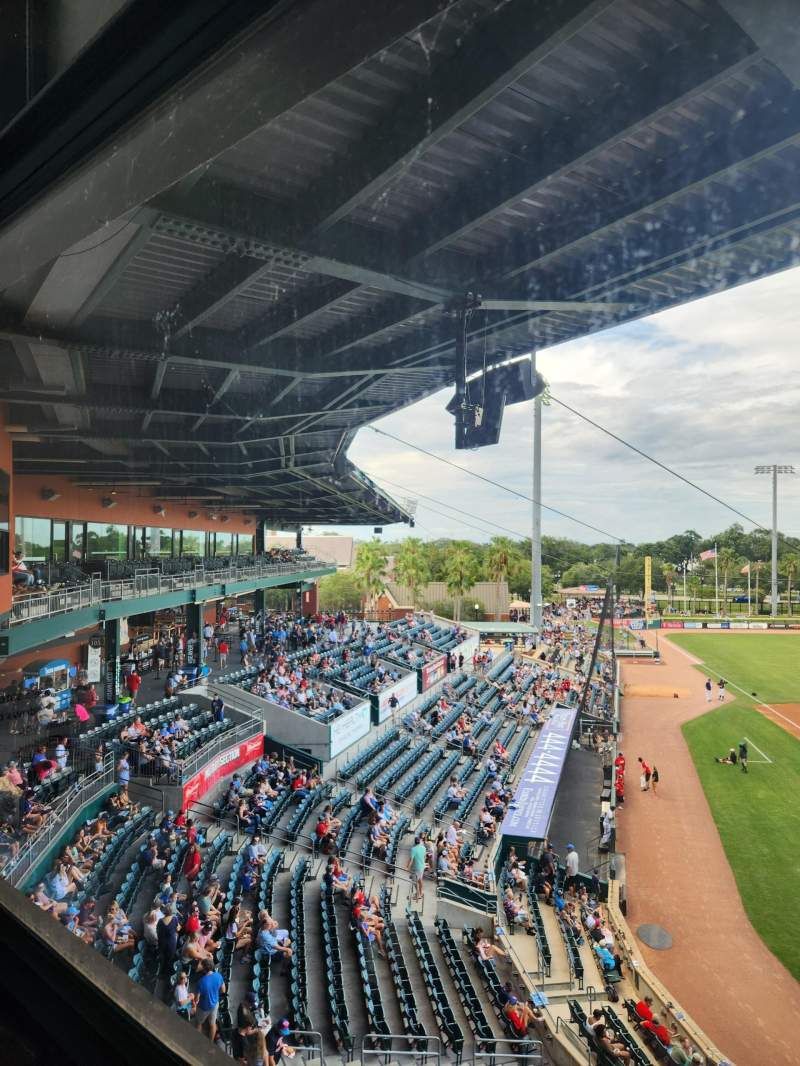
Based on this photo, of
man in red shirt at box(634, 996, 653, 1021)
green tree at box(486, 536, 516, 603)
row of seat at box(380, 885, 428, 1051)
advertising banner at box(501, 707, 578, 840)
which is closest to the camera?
row of seat at box(380, 885, 428, 1051)

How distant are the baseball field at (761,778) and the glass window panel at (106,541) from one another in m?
13.1

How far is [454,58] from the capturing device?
2.20m

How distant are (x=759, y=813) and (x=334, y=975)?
12.7m

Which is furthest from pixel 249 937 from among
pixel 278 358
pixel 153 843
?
pixel 278 358

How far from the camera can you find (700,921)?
924cm

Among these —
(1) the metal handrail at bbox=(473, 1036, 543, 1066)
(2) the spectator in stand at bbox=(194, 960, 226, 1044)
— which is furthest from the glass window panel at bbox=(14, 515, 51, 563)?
(1) the metal handrail at bbox=(473, 1036, 543, 1066)

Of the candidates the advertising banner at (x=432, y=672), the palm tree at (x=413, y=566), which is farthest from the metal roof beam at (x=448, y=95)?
the palm tree at (x=413, y=566)

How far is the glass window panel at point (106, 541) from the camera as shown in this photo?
14961mm

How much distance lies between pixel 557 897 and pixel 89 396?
330 inches

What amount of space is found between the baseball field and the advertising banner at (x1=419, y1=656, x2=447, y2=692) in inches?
267

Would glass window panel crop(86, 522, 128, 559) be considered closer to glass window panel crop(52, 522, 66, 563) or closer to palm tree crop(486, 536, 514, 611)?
glass window panel crop(52, 522, 66, 563)

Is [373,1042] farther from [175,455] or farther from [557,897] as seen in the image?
[175,455]

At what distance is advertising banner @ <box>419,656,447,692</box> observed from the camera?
17594 millimetres

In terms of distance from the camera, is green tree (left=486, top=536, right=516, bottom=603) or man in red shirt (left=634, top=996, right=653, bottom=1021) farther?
green tree (left=486, top=536, right=516, bottom=603)
